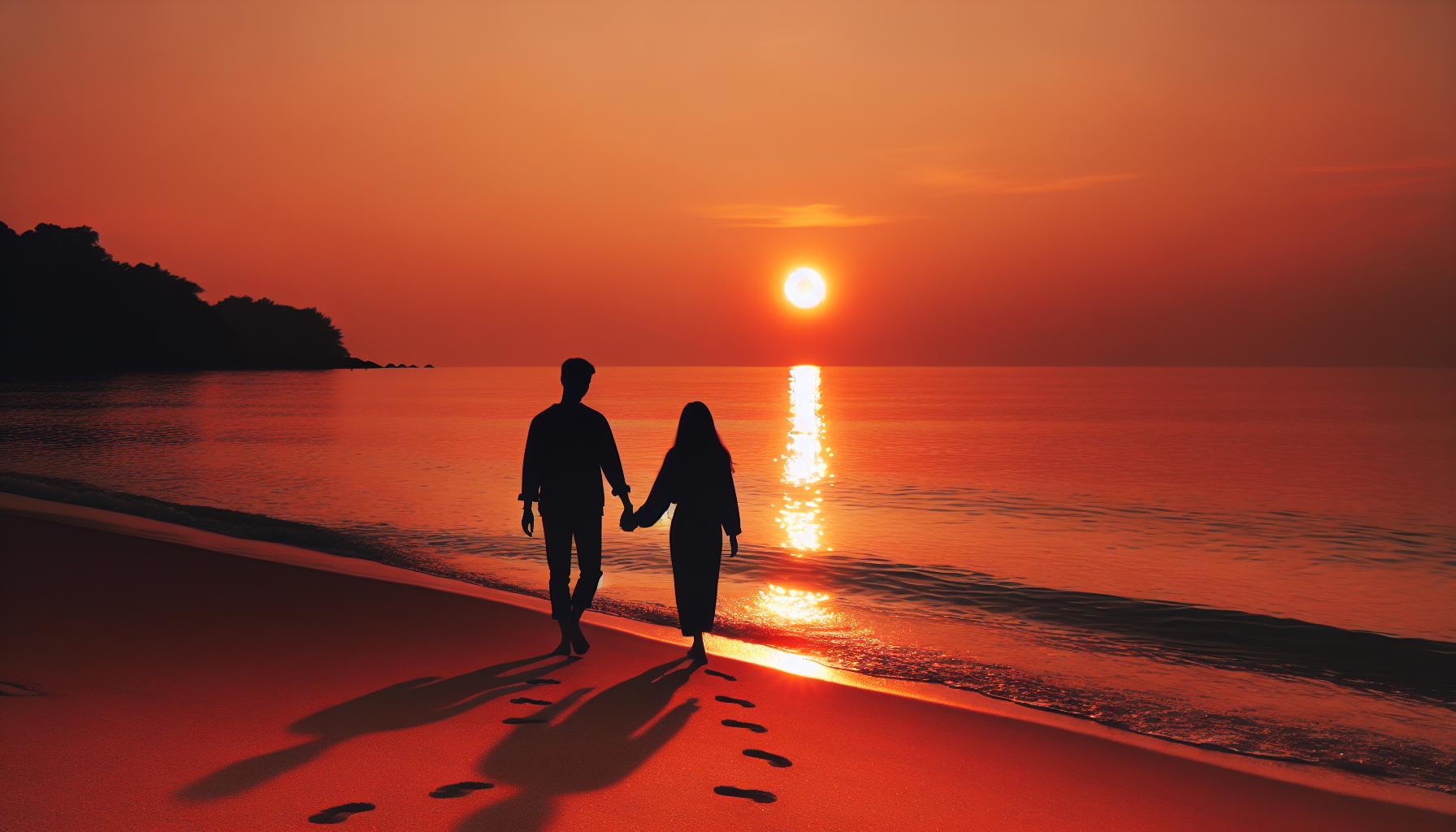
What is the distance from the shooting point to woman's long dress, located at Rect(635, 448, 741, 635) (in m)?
7.42

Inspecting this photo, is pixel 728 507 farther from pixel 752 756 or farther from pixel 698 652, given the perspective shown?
pixel 752 756

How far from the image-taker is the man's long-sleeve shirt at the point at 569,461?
7.12m

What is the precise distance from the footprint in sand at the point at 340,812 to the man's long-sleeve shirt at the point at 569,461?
10.3 feet

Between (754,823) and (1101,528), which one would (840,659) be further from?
(1101,528)

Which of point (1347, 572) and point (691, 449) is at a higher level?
point (691, 449)

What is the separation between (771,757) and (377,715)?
105 inches

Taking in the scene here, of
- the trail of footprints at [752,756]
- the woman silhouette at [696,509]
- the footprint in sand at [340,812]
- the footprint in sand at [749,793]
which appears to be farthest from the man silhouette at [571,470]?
the footprint in sand at [340,812]

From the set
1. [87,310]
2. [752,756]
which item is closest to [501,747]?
[752,756]

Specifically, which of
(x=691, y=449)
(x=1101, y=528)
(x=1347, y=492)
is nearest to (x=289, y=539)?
(x=691, y=449)

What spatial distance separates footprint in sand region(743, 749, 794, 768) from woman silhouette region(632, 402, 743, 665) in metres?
2.10

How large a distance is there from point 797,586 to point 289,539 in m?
9.58

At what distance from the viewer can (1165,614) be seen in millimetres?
11875

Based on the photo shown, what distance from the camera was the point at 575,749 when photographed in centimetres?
518

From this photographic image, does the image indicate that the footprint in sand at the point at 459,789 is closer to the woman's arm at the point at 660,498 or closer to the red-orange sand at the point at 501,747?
the red-orange sand at the point at 501,747
